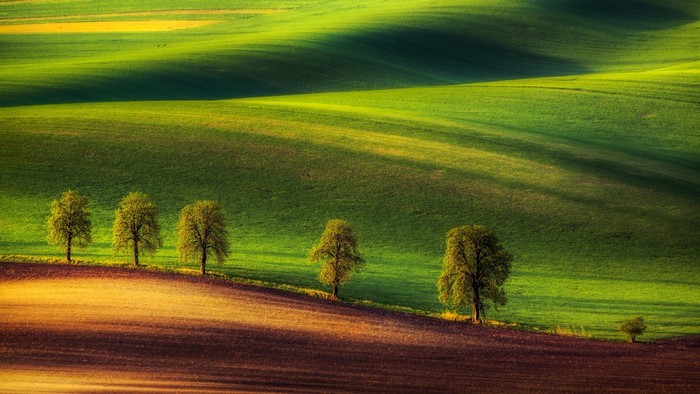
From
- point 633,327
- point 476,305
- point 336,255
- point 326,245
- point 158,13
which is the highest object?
point 158,13

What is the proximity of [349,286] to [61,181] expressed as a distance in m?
20.5

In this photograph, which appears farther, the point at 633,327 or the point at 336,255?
the point at 336,255

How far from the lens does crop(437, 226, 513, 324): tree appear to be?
43.2 metres

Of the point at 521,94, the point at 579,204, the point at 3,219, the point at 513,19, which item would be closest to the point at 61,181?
the point at 3,219

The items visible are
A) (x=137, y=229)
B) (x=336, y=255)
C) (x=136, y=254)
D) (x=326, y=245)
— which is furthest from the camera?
(x=137, y=229)

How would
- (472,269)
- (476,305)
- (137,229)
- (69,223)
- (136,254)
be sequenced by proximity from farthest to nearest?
(69,223) < (137,229) < (136,254) < (472,269) < (476,305)

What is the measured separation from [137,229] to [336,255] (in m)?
9.36

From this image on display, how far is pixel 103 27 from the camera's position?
120 metres

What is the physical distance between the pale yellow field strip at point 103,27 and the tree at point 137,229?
7254 centimetres

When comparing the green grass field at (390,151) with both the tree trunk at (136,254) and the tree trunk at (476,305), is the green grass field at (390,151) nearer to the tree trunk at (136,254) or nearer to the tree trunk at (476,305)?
the tree trunk at (476,305)

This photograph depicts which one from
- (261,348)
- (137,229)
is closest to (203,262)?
(137,229)

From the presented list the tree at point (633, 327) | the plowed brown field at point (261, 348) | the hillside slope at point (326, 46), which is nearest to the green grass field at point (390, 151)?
the hillside slope at point (326, 46)

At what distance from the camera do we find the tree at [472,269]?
142 ft

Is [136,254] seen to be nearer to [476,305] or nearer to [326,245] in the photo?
[326,245]
